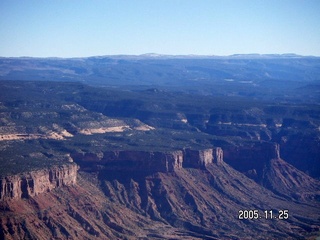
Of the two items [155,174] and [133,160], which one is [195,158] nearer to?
[155,174]

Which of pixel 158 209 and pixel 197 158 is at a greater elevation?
pixel 197 158

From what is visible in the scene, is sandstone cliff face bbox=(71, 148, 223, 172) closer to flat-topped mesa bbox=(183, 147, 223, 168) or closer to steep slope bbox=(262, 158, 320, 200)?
flat-topped mesa bbox=(183, 147, 223, 168)

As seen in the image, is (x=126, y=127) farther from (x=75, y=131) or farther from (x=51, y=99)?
(x=51, y=99)

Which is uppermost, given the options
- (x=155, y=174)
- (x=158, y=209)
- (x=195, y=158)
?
(x=195, y=158)

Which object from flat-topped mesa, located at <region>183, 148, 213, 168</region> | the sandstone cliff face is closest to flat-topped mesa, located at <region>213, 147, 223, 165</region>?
flat-topped mesa, located at <region>183, 148, 213, 168</region>

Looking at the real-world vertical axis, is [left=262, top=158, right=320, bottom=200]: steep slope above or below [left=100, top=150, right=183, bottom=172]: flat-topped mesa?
below

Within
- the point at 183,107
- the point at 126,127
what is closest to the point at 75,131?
the point at 126,127

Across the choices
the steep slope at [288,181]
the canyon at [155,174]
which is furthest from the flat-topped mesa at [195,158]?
the steep slope at [288,181]

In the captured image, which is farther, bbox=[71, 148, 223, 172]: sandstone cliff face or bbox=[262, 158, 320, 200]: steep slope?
bbox=[262, 158, 320, 200]: steep slope
